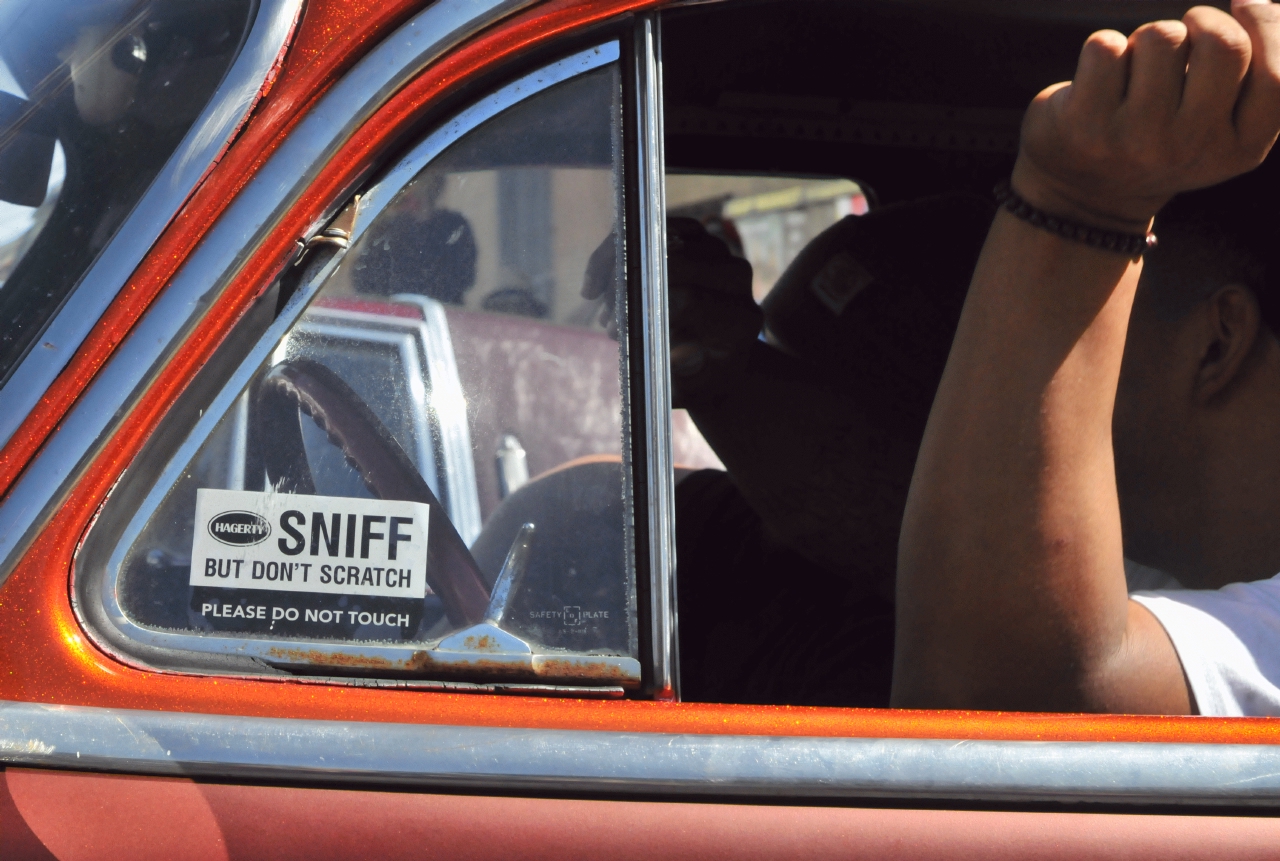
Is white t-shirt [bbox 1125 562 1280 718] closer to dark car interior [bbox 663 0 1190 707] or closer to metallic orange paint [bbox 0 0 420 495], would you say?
dark car interior [bbox 663 0 1190 707]

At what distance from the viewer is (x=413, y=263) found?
102 centimetres

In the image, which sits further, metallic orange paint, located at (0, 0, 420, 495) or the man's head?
the man's head

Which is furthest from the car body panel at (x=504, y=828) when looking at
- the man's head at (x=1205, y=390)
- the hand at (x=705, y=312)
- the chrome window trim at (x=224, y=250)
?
the hand at (x=705, y=312)

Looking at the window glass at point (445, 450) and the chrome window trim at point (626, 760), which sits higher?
the window glass at point (445, 450)

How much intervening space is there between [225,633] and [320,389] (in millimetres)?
230

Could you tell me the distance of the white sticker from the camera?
96 centimetres

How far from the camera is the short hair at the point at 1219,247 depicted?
147 centimetres

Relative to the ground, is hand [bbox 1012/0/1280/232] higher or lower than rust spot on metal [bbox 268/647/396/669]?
higher

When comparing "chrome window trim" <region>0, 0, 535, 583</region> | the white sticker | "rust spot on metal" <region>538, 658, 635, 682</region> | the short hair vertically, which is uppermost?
the short hair

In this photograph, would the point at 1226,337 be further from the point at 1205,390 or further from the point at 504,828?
the point at 504,828

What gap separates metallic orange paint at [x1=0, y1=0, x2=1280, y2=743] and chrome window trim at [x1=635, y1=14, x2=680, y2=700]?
0.07 m

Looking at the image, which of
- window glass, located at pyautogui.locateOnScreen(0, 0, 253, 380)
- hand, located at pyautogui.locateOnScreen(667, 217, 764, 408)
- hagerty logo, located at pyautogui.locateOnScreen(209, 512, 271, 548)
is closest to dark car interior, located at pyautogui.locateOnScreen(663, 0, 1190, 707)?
hand, located at pyautogui.locateOnScreen(667, 217, 764, 408)

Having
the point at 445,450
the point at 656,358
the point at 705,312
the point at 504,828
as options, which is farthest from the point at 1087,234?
the point at 705,312

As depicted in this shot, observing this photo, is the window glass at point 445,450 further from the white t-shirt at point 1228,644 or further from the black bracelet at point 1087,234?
the white t-shirt at point 1228,644
